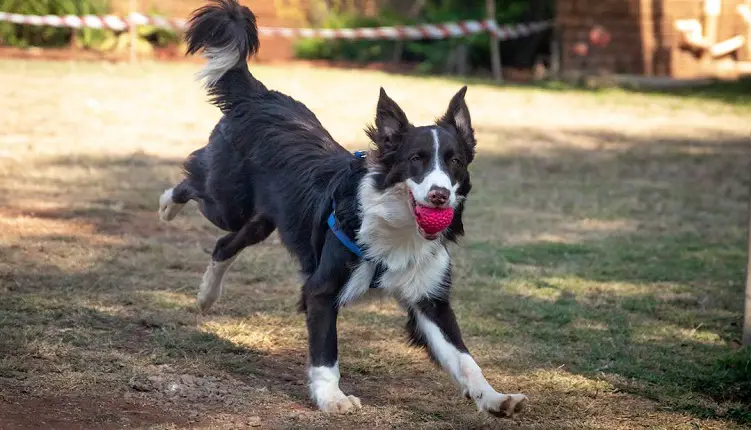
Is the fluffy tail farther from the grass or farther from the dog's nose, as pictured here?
the dog's nose

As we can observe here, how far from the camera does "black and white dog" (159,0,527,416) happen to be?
4.93 m

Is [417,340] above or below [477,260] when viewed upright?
above

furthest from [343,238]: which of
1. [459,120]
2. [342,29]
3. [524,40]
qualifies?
[342,29]

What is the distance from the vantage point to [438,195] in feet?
15.5

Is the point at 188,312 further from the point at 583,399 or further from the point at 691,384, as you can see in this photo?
the point at 691,384

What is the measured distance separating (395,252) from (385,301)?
66cm

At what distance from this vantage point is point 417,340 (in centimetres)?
529

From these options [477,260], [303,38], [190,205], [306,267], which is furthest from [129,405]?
[303,38]

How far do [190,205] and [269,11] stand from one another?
54.4ft

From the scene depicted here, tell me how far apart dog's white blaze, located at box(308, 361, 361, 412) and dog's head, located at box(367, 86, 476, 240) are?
2.63 ft

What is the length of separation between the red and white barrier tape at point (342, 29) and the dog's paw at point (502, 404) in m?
17.7

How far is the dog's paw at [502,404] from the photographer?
4.67 metres

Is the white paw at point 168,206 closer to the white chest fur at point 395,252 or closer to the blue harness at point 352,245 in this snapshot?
the blue harness at point 352,245

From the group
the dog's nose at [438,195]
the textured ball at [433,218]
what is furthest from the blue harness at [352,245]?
the dog's nose at [438,195]
